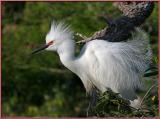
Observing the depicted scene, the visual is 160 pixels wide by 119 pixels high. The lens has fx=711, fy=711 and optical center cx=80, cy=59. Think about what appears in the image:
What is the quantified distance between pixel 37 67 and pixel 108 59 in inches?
209

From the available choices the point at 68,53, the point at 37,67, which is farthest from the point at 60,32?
the point at 37,67

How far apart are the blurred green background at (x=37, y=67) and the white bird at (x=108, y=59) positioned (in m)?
4.30

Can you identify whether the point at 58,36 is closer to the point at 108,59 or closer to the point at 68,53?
the point at 68,53

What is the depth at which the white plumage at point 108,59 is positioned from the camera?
16.6 ft

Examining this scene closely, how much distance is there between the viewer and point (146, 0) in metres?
5.23

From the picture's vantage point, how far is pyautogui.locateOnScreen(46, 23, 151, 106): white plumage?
507 cm

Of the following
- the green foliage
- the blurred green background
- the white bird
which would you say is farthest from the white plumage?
the blurred green background

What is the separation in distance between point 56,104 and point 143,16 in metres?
5.35

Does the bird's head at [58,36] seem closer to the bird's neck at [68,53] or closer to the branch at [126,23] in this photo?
the bird's neck at [68,53]

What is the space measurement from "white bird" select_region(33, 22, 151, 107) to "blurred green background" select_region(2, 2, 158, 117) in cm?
430

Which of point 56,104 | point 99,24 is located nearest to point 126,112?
point 99,24

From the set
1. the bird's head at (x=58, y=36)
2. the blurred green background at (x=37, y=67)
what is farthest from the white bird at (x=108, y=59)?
the blurred green background at (x=37, y=67)

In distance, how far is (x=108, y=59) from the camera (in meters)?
5.14

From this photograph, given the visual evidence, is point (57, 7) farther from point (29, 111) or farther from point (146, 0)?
point (146, 0)
